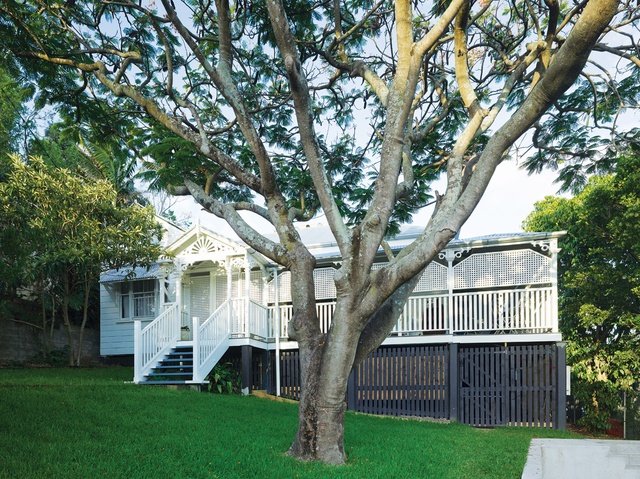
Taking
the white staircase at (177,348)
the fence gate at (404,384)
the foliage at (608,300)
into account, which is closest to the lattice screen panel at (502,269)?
the foliage at (608,300)

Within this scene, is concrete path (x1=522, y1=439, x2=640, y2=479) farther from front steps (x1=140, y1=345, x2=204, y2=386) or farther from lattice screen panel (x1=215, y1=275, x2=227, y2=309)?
lattice screen panel (x1=215, y1=275, x2=227, y2=309)

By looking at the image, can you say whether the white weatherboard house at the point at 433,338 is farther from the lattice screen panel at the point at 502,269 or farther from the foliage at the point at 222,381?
the foliage at the point at 222,381

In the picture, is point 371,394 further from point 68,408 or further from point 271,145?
point 68,408

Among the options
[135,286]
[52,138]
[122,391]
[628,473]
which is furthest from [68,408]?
[52,138]

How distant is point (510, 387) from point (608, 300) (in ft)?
12.3

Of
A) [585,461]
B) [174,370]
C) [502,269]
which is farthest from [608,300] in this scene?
[174,370]

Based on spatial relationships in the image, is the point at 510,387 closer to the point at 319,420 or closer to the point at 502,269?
the point at 502,269

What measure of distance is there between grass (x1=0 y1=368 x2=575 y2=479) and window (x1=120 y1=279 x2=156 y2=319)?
860 cm

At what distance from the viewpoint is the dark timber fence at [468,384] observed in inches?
584

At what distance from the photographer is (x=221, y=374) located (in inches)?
622

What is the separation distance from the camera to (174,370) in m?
16.3

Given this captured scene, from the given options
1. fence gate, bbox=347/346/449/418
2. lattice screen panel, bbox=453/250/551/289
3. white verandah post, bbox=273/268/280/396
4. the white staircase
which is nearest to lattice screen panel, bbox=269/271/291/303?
white verandah post, bbox=273/268/280/396

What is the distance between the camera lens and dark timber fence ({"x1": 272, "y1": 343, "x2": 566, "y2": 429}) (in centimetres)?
1484

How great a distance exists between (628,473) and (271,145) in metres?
8.62
